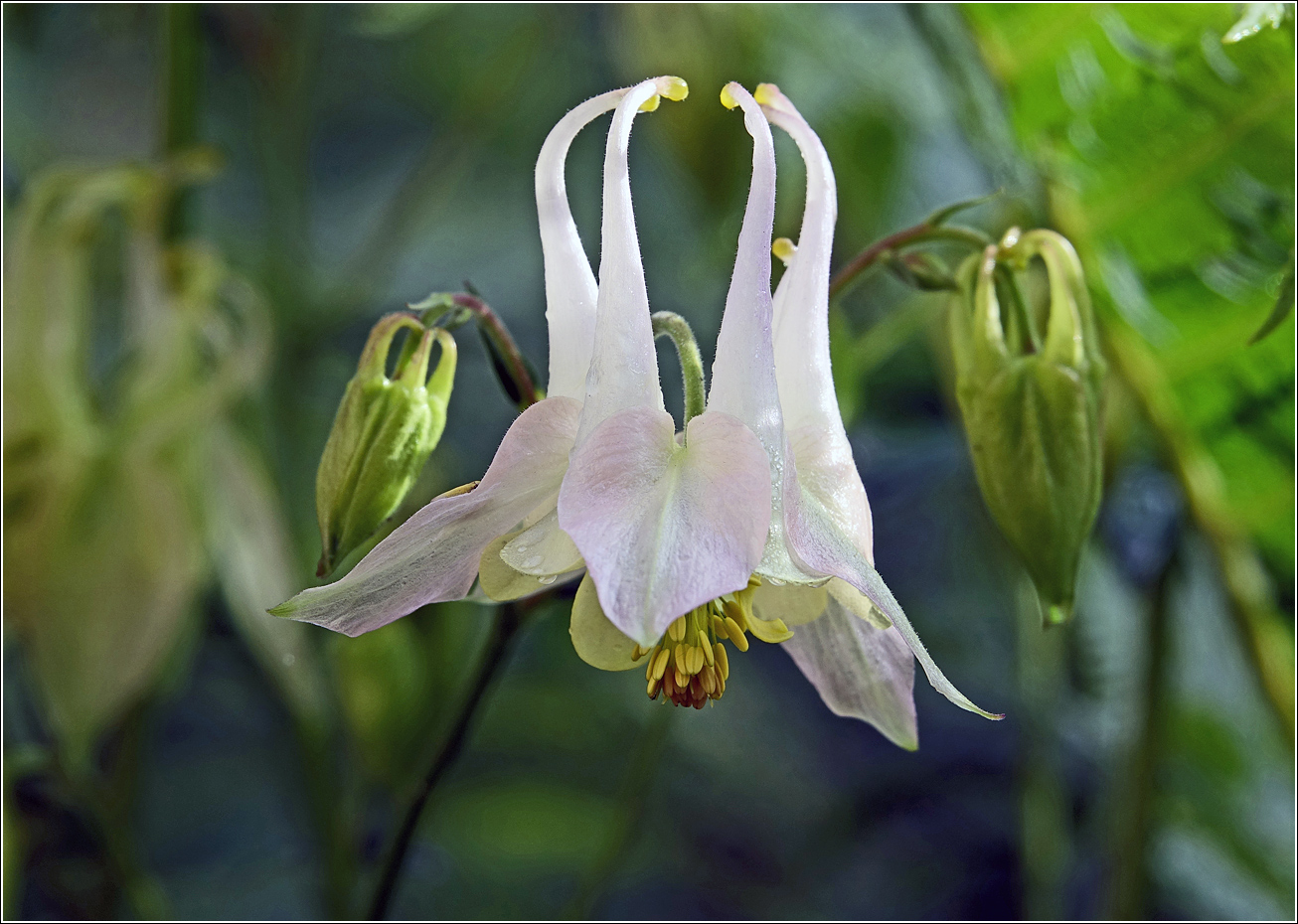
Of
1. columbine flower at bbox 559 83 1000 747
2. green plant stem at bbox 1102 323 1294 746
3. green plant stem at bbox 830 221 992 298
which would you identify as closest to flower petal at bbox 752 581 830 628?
columbine flower at bbox 559 83 1000 747

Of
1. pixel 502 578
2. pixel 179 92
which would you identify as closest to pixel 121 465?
pixel 179 92

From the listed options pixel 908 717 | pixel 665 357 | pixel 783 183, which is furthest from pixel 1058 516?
pixel 665 357

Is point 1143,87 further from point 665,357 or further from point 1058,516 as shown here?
point 665,357

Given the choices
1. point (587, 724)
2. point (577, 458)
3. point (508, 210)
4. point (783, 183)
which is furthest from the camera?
point (508, 210)

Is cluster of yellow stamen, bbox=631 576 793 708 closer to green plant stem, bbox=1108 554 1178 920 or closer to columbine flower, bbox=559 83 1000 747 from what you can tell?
columbine flower, bbox=559 83 1000 747

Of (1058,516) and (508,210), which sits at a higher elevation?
(508,210)

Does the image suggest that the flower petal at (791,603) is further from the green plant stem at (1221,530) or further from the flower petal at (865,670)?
the green plant stem at (1221,530)

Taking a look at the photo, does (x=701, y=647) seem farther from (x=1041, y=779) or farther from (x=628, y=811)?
(x=1041, y=779)
